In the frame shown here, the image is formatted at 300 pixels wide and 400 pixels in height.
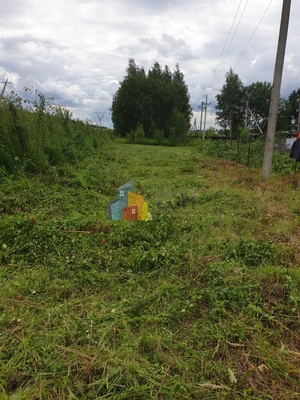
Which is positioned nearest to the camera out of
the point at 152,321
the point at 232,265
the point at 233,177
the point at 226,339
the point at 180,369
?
the point at 180,369

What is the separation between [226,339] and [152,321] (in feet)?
1.71

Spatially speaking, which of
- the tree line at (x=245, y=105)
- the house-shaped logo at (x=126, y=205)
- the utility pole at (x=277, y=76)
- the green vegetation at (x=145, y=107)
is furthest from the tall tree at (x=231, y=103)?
the house-shaped logo at (x=126, y=205)

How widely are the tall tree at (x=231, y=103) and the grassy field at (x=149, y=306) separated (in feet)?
127

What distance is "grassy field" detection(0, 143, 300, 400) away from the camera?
154 cm

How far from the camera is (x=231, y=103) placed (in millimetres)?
41156

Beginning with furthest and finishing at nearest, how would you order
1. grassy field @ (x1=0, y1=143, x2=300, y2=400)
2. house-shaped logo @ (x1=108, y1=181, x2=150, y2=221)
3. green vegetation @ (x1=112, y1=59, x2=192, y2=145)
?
green vegetation @ (x1=112, y1=59, x2=192, y2=145)
house-shaped logo @ (x1=108, y1=181, x2=150, y2=221)
grassy field @ (x1=0, y1=143, x2=300, y2=400)

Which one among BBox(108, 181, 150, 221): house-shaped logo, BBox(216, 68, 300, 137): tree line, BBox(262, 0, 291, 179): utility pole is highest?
BBox(216, 68, 300, 137): tree line

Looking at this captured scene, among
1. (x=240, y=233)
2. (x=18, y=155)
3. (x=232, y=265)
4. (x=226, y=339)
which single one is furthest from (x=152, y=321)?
(x=18, y=155)

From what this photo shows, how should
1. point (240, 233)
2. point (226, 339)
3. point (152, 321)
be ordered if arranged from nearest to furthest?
1. point (226, 339)
2. point (152, 321)
3. point (240, 233)

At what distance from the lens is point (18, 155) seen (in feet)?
18.5

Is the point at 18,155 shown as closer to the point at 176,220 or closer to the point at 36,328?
the point at 176,220

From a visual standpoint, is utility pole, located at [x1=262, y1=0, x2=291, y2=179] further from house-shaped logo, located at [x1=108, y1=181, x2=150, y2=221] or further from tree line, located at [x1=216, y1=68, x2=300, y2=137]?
tree line, located at [x1=216, y1=68, x2=300, y2=137]

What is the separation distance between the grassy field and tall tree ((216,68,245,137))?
38.7 metres

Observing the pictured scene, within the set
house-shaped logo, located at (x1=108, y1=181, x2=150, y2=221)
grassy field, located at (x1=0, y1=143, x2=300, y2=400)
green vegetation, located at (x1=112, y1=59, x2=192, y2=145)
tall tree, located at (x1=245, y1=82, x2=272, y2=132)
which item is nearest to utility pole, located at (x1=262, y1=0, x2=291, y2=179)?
grassy field, located at (x1=0, y1=143, x2=300, y2=400)
